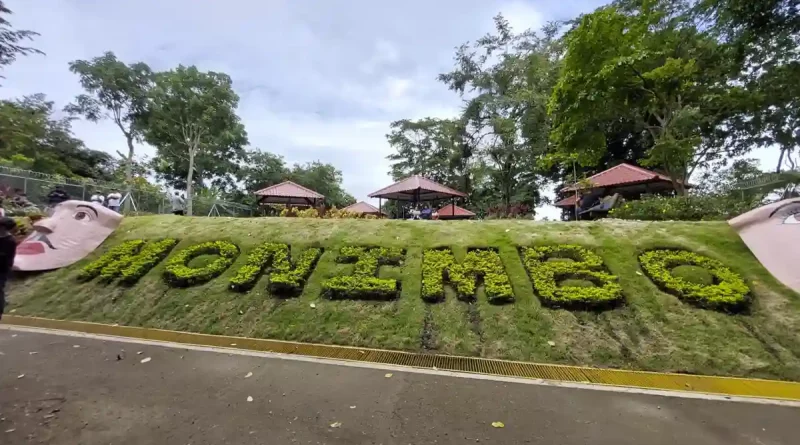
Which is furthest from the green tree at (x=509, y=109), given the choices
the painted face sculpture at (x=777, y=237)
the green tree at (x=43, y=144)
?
the green tree at (x=43, y=144)

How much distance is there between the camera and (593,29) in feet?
31.8

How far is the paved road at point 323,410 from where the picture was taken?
2.39 metres

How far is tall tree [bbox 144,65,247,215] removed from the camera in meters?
23.0

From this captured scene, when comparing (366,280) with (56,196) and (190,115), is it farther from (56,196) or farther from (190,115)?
(190,115)

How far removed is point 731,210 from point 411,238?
656cm

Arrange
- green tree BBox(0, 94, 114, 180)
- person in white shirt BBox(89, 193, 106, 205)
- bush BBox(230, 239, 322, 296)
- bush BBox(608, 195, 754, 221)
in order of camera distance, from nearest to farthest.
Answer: bush BBox(230, 239, 322, 296) < bush BBox(608, 195, 754, 221) < person in white shirt BBox(89, 193, 106, 205) < green tree BBox(0, 94, 114, 180)

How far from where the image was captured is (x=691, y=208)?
791 cm

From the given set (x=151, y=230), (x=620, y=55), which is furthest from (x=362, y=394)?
(x=620, y=55)

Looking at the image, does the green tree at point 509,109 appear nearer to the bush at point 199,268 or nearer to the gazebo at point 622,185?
the gazebo at point 622,185

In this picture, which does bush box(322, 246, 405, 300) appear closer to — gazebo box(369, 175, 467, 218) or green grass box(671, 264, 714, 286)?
green grass box(671, 264, 714, 286)

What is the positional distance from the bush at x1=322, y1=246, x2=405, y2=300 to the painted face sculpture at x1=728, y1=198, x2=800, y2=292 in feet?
15.9

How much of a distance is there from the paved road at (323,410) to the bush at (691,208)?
239 inches

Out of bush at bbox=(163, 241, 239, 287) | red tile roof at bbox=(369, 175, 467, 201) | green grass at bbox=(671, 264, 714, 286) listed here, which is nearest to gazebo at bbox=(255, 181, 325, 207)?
red tile roof at bbox=(369, 175, 467, 201)

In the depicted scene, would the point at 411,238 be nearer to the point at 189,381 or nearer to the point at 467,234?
the point at 467,234
